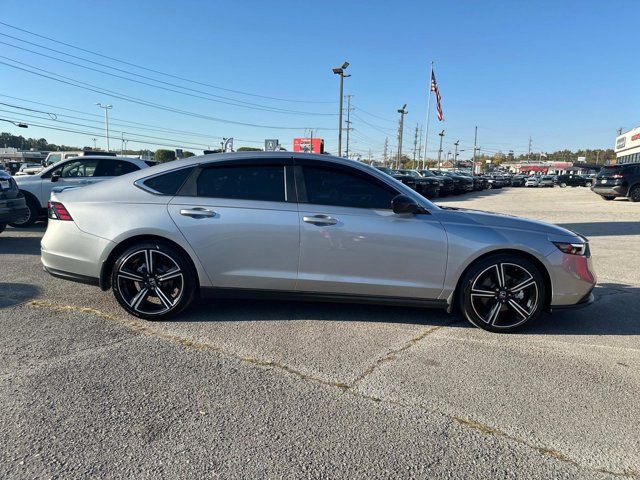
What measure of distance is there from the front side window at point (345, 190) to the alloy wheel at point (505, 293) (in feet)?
3.71

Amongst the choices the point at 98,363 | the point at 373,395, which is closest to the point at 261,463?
the point at 373,395

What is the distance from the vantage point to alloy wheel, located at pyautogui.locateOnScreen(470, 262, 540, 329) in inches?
160

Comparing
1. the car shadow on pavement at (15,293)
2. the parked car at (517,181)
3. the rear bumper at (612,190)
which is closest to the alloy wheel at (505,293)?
the car shadow on pavement at (15,293)

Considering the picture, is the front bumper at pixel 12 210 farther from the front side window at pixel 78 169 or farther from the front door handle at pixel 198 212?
the front door handle at pixel 198 212

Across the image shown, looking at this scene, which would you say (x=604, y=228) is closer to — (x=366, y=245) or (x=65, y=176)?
(x=366, y=245)

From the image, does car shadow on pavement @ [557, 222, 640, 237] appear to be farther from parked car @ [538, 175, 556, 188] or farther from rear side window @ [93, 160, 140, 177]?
parked car @ [538, 175, 556, 188]

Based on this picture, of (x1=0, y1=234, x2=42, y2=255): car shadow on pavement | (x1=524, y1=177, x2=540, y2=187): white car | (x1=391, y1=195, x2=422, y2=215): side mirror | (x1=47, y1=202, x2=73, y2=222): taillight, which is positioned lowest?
(x1=0, y1=234, x2=42, y2=255): car shadow on pavement

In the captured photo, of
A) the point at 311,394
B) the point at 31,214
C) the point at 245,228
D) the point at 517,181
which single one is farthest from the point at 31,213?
the point at 517,181

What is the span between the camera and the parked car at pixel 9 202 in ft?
26.9

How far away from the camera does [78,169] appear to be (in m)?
10.5

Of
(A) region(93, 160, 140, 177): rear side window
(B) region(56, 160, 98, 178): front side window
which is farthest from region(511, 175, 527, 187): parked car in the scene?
(B) region(56, 160, 98, 178): front side window

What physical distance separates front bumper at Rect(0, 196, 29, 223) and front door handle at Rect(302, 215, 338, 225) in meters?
7.06

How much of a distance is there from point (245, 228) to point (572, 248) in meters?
3.02

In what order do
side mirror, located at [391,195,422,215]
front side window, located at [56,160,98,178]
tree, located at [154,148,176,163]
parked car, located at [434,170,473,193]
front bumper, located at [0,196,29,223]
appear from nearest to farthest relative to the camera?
side mirror, located at [391,195,422,215] < front bumper, located at [0,196,29,223] < front side window, located at [56,160,98,178] < parked car, located at [434,170,473,193] < tree, located at [154,148,176,163]
